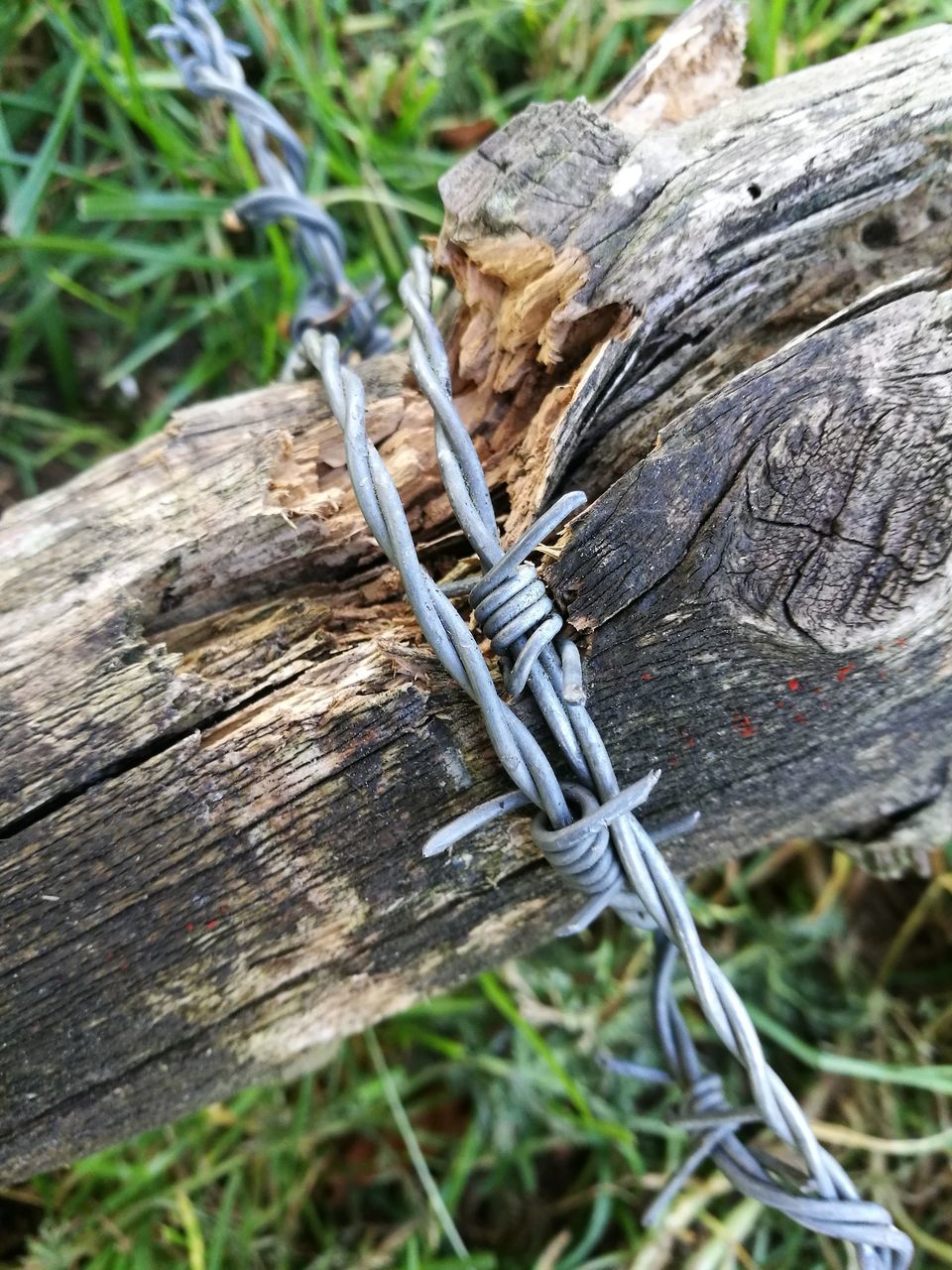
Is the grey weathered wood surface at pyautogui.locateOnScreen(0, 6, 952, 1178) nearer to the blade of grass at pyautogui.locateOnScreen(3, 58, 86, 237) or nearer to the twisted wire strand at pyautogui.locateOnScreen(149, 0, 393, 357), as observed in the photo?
the twisted wire strand at pyautogui.locateOnScreen(149, 0, 393, 357)

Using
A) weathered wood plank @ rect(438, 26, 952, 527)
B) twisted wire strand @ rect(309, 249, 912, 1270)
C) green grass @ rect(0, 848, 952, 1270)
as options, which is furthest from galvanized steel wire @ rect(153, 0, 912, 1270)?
green grass @ rect(0, 848, 952, 1270)

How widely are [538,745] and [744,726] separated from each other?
0.28 metres

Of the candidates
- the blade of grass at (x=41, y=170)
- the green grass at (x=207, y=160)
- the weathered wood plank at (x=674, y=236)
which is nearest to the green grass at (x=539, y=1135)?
the weathered wood plank at (x=674, y=236)

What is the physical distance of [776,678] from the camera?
99 cm

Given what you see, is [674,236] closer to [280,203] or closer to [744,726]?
[744,726]

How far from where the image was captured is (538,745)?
2.92 feet

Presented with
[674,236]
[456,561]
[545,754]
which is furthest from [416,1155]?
[674,236]

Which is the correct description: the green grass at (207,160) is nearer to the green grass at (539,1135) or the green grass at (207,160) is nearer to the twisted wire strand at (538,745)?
the twisted wire strand at (538,745)

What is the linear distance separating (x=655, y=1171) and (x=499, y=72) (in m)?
2.34

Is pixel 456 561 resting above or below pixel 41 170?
below

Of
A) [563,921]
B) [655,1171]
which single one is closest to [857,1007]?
[655,1171]

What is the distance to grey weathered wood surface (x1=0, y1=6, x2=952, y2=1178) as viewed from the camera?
875 mm

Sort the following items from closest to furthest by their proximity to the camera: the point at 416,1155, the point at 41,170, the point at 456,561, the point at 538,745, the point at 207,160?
1. the point at 538,745
2. the point at 456,561
3. the point at 416,1155
4. the point at 41,170
5. the point at 207,160

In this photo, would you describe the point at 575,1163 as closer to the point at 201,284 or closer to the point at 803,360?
the point at 803,360
